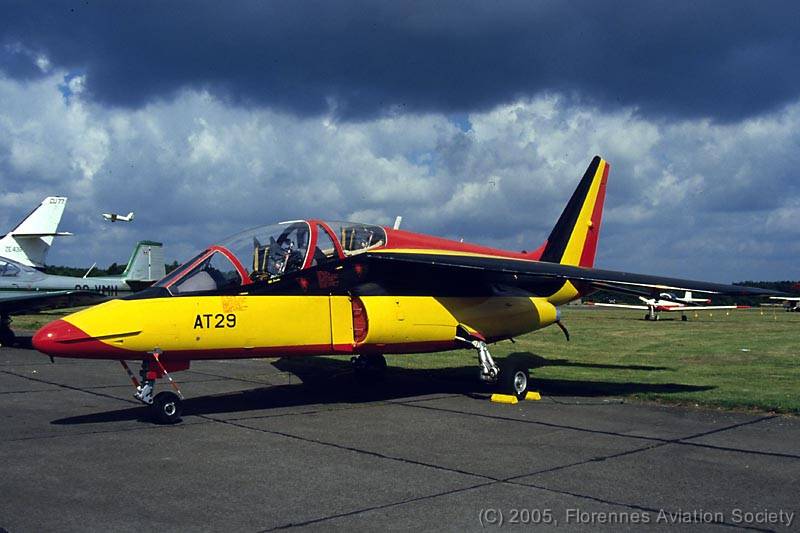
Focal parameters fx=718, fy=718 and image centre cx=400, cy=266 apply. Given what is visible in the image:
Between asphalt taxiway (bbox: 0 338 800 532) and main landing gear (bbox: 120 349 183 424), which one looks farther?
main landing gear (bbox: 120 349 183 424)

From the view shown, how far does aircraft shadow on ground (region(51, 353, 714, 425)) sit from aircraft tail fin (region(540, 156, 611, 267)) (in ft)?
8.44

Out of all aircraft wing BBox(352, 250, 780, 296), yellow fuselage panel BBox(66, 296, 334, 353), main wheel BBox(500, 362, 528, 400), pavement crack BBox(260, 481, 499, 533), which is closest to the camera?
pavement crack BBox(260, 481, 499, 533)

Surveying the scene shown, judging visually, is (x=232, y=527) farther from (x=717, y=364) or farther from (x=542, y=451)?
(x=717, y=364)

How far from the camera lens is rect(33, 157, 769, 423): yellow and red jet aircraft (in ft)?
28.2

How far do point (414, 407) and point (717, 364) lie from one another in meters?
9.11

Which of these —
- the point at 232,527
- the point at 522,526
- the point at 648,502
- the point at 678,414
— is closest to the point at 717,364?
the point at 678,414

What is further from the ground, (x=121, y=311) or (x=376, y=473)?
(x=121, y=311)

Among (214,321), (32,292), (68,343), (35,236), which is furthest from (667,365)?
(35,236)

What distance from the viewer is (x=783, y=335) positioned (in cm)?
2648

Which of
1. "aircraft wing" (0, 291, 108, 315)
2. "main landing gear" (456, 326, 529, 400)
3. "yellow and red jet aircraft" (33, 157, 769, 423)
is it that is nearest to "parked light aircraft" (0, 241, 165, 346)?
"aircraft wing" (0, 291, 108, 315)

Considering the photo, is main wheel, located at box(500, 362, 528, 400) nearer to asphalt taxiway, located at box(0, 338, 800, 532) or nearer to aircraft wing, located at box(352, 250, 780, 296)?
asphalt taxiway, located at box(0, 338, 800, 532)

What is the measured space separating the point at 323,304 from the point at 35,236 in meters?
30.0

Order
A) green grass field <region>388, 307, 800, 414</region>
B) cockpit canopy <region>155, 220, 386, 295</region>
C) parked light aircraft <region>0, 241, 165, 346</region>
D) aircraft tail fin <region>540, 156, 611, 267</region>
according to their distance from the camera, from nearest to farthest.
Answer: cockpit canopy <region>155, 220, 386, 295</region>, green grass field <region>388, 307, 800, 414</region>, aircraft tail fin <region>540, 156, 611, 267</region>, parked light aircraft <region>0, 241, 165, 346</region>

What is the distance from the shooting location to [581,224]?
592 inches
